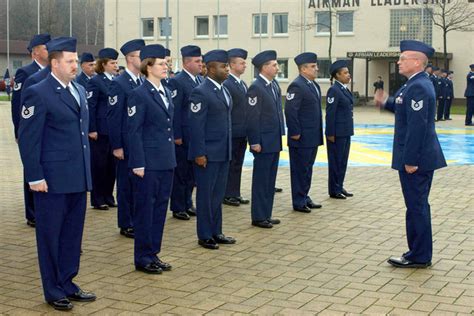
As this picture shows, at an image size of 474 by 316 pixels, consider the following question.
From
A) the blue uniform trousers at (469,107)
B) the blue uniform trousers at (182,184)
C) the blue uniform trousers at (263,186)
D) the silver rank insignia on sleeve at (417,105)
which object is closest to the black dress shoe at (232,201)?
the blue uniform trousers at (182,184)

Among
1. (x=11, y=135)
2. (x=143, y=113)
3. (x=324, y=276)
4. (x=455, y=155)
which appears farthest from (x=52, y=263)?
(x=11, y=135)

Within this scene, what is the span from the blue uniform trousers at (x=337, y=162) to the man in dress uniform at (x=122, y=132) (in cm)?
390

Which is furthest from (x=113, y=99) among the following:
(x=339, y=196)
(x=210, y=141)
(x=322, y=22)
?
(x=322, y=22)

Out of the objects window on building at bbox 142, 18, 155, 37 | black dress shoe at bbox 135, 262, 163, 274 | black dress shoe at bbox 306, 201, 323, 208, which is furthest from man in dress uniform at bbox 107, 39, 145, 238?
window on building at bbox 142, 18, 155, 37

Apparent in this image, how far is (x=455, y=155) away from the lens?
18.0m

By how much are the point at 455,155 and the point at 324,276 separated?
1187cm

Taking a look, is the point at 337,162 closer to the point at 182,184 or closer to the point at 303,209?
the point at 303,209

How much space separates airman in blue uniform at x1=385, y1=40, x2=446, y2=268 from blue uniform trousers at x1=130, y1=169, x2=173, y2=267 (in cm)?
230

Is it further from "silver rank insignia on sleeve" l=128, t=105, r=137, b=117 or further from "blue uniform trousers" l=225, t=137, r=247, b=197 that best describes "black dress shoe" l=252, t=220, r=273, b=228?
"silver rank insignia on sleeve" l=128, t=105, r=137, b=117

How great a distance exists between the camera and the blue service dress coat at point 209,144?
815 cm

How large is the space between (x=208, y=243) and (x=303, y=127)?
3.08 metres

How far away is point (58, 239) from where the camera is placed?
6164 mm

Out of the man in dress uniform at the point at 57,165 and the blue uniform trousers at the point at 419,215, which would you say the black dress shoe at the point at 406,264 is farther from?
the man in dress uniform at the point at 57,165

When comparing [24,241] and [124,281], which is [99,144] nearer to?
[24,241]
